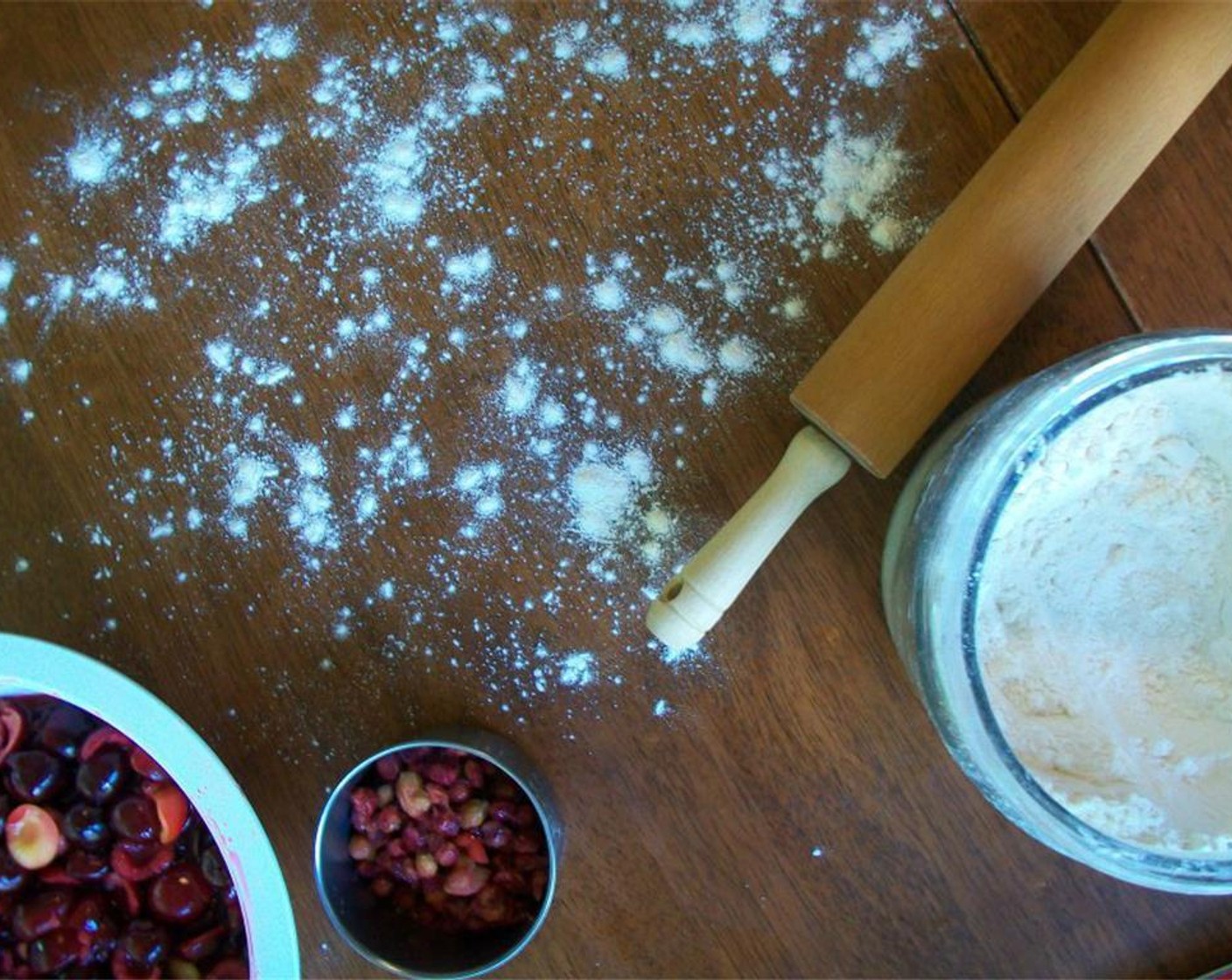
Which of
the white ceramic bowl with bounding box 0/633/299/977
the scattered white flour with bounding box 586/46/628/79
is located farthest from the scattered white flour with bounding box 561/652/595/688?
the scattered white flour with bounding box 586/46/628/79

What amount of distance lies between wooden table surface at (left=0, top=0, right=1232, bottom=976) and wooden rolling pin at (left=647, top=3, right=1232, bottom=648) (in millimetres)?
61

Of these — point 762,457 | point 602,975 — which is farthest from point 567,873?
point 762,457

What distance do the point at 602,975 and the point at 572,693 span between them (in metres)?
0.18

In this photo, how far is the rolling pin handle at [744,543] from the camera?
21.9 inches

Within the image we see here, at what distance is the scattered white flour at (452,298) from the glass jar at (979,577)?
0.17 m

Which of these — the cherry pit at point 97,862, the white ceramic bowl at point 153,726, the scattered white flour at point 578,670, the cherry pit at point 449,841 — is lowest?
the cherry pit at point 97,862

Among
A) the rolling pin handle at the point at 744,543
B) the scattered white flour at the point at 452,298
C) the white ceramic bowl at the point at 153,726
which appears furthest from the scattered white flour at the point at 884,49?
the white ceramic bowl at the point at 153,726

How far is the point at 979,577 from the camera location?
0.48 meters

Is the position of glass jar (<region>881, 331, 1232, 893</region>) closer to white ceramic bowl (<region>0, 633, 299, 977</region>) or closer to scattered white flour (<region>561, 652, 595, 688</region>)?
scattered white flour (<region>561, 652, 595, 688</region>)

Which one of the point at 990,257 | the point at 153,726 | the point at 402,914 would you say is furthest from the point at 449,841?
the point at 990,257

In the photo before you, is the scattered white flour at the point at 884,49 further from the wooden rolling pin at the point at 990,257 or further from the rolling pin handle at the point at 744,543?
the rolling pin handle at the point at 744,543

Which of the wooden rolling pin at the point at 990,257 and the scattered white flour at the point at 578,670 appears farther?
the scattered white flour at the point at 578,670

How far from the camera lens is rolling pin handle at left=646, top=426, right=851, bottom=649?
56cm

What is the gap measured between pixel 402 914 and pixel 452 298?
0.38m
